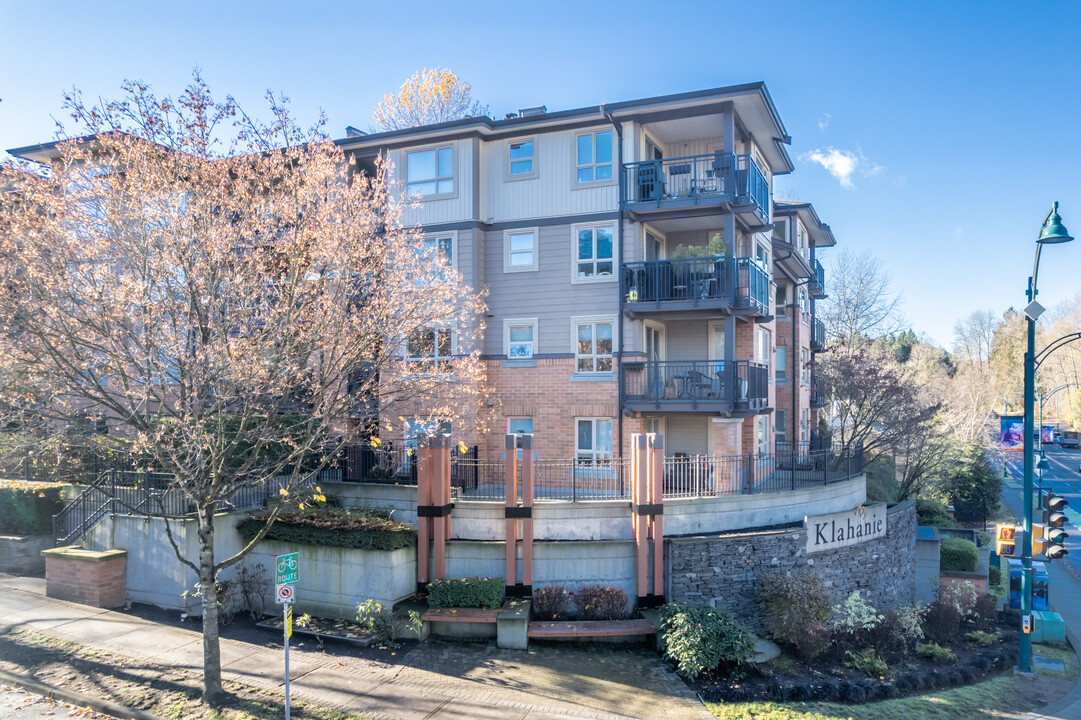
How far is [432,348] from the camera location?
19.6 metres

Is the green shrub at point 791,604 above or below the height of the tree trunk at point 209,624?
below

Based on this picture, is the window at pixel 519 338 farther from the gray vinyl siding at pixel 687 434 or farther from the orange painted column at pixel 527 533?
the orange painted column at pixel 527 533

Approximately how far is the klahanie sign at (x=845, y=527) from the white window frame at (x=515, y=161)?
1224cm

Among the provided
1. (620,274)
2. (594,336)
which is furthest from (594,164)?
(594,336)

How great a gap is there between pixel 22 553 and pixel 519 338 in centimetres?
1371

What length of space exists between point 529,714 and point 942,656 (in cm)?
1032

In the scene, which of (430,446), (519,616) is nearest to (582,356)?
(430,446)

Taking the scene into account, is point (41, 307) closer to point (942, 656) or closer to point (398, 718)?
point (398, 718)

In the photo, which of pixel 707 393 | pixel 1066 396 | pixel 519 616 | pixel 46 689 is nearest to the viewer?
pixel 46 689

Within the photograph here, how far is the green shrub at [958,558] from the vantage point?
857 inches

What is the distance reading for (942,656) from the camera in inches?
577

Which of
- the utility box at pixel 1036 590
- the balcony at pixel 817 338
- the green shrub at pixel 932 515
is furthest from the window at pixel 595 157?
the green shrub at pixel 932 515

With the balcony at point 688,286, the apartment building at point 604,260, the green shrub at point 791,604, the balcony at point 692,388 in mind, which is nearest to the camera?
the green shrub at point 791,604

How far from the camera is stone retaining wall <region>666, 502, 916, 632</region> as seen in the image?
551 inches
